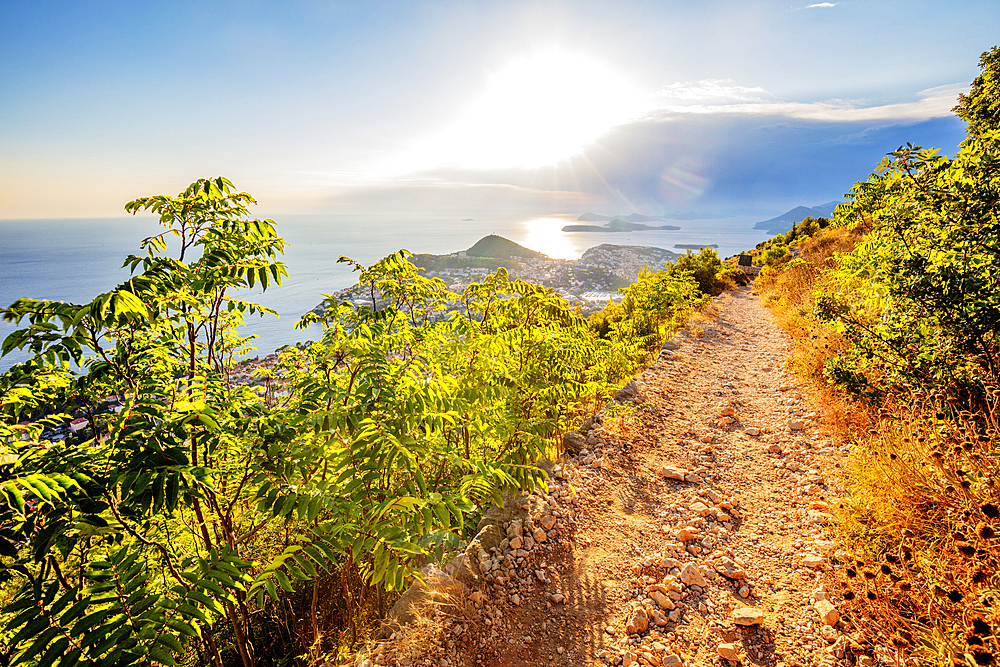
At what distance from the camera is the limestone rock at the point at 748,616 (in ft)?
9.66

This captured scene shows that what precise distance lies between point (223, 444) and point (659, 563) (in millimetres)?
3777

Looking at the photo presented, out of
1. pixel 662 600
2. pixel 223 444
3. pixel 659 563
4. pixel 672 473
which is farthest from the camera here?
pixel 672 473

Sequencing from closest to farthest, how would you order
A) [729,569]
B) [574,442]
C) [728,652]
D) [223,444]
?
[223,444] → [728,652] → [729,569] → [574,442]

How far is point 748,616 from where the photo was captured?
2975mm

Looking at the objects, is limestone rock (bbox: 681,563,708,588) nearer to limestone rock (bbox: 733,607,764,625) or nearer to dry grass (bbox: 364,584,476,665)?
limestone rock (bbox: 733,607,764,625)

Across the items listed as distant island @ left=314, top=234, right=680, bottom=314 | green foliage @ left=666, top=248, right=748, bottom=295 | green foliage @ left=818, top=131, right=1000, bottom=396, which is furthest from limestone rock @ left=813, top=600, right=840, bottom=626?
green foliage @ left=666, top=248, right=748, bottom=295

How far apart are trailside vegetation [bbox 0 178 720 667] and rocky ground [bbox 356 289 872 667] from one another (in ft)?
2.14

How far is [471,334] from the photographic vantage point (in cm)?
367

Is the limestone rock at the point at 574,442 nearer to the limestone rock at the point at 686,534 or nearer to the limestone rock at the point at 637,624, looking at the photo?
the limestone rock at the point at 686,534

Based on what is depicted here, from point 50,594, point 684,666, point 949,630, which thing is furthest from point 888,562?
point 50,594

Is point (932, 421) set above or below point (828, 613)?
above

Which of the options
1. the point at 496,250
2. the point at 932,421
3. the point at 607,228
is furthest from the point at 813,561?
the point at 607,228

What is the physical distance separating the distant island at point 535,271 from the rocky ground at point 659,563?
2.44m

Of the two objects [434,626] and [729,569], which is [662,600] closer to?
[729,569]
